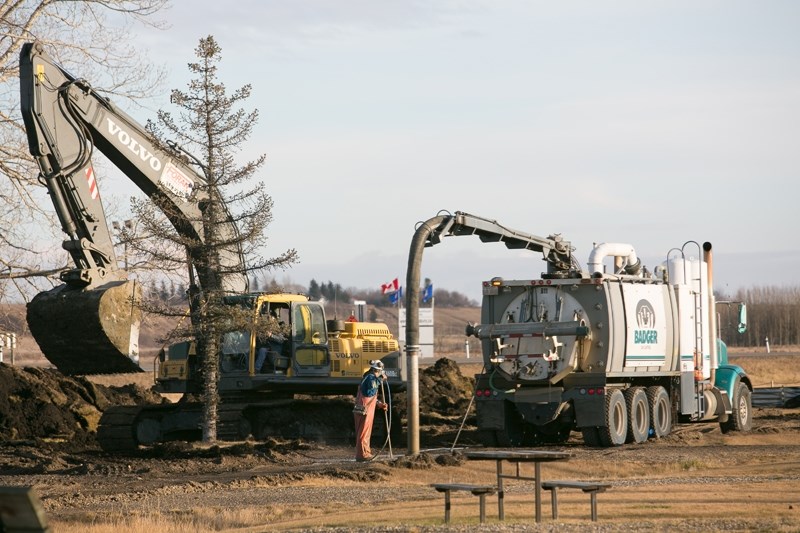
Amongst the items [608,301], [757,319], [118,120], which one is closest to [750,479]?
[608,301]

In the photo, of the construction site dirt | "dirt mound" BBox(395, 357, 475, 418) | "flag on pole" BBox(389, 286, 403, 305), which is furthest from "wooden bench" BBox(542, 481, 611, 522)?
"flag on pole" BBox(389, 286, 403, 305)

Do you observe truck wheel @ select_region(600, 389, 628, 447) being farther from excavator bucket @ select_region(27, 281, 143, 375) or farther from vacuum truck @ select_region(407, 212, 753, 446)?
excavator bucket @ select_region(27, 281, 143, 375)

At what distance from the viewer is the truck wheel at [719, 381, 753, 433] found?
1174 inches

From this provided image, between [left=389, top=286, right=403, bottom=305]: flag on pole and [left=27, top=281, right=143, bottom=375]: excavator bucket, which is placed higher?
[left=389, top=286, right=403, bottom=305]: flag on pole

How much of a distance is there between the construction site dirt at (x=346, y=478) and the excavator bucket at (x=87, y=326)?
1927 mm

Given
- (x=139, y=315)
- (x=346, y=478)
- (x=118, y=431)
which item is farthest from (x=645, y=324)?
(x=118, y=431)

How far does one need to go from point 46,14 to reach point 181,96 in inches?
239

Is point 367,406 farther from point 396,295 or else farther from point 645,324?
point 396,295

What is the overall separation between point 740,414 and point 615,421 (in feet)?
18.5

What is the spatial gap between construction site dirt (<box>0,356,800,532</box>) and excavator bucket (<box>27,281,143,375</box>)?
1927mm

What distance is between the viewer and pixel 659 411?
27719 mm

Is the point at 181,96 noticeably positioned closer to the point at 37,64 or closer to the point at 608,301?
the point at 37,64

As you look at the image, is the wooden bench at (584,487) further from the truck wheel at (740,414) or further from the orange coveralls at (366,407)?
the truck wheel at (740,414)

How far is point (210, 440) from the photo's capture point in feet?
87.4
